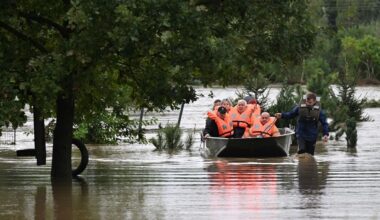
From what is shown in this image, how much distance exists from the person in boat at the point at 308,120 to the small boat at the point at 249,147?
→ 62 centimetres

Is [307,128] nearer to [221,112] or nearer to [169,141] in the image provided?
[221,112]

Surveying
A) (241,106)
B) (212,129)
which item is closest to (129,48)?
(241,106)

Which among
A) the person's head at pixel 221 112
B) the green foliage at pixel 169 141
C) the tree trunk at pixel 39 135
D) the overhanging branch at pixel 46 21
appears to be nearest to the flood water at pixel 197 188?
the tree trunk at pixel 39 135

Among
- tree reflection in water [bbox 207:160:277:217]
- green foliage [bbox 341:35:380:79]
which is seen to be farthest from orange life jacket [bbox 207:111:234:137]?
green foliage [bbox 341:35:380:79]

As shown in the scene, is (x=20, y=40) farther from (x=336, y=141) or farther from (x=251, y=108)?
(x=336, y=141)

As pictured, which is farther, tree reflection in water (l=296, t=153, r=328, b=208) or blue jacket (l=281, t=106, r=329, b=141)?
blue jacket (l=281, t=106, r=329, b=141)

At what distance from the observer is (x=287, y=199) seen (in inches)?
632

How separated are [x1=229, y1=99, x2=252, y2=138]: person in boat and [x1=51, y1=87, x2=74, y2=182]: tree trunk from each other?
8218 mm

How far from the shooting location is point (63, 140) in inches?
710

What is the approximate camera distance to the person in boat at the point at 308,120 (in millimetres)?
23656

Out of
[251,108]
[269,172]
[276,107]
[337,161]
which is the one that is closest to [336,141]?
[276,107]

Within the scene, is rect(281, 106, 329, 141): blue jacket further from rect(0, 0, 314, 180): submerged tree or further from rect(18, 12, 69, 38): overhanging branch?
rect(18, 12, 69, 38): overhanging branch

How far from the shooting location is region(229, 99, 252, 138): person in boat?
25953 mm

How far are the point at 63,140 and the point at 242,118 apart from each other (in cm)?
858
